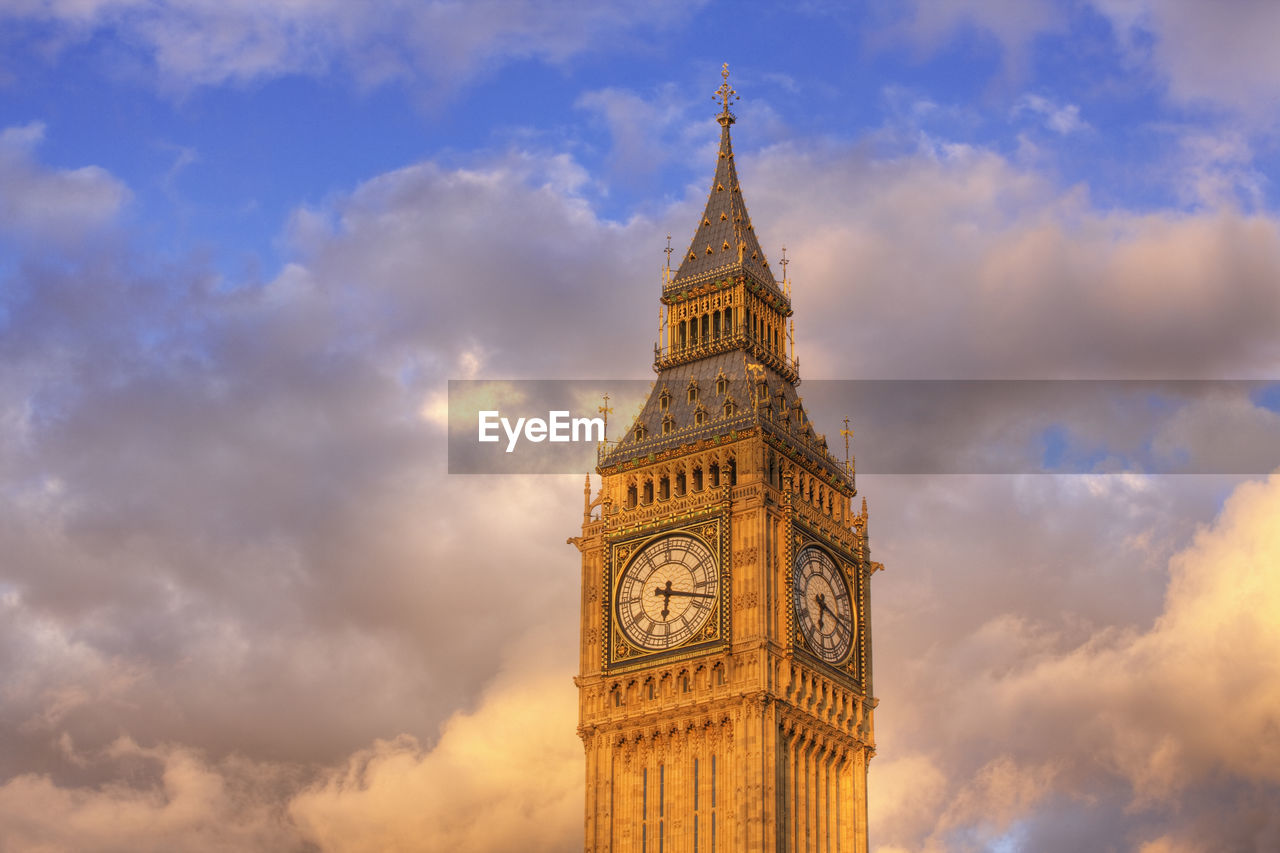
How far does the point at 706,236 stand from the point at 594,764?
3463 cm

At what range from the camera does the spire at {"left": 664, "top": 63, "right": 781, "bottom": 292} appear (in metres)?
142

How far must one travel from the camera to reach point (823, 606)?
13238cm

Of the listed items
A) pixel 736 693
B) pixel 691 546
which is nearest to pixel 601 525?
pixel 691 546

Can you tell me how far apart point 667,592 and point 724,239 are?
2460 cm

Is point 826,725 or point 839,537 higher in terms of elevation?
point 839,537

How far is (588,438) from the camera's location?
139125 mm

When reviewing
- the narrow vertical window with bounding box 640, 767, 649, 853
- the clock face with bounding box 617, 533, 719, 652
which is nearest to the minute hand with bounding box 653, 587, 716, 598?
the clock face with bounding box 617, 533, 719, 652

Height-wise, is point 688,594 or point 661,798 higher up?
point 688,594

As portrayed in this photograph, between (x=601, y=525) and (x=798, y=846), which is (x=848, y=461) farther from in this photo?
(x=798, y=846)

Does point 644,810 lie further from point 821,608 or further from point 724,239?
point 724,239

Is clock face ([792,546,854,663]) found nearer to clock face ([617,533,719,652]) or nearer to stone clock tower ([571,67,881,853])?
stone clock tower ([571,67,881,853])

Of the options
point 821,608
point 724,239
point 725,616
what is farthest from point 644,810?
point 724,239

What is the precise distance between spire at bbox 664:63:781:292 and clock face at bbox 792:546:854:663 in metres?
18.8

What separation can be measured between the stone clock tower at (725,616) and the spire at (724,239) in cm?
63
